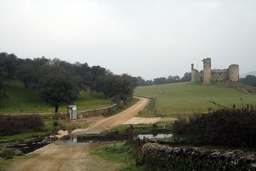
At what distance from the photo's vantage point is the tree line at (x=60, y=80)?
43844 mm

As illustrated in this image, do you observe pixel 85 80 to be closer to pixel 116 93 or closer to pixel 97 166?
pixel 116 93

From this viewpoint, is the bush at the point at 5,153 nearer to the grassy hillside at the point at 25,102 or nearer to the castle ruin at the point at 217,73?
the grassy hillside at the point at 25,102

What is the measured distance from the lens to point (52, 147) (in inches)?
910

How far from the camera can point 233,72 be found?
87.2 m

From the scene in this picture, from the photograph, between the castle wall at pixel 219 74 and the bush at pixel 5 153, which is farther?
the castle wall at pixel 219 74

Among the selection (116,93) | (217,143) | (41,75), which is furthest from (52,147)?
(41,75)

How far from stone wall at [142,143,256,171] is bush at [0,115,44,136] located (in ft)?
76.0

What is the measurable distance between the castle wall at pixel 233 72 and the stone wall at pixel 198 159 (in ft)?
269

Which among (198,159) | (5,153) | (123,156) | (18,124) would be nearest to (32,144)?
(5,153)

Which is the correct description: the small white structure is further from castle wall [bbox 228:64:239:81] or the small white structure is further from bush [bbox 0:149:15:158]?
castle wall [bbox 228:64:239:81]

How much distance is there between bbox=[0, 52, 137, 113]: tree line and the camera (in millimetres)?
43844

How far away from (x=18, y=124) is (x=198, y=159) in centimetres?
2790

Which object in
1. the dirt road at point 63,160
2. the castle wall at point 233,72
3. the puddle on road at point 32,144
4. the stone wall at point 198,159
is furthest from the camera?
the castle wall at point 233,72

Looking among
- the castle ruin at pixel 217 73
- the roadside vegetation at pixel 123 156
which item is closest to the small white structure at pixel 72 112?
the roadside vegetation at pixel 123 156
